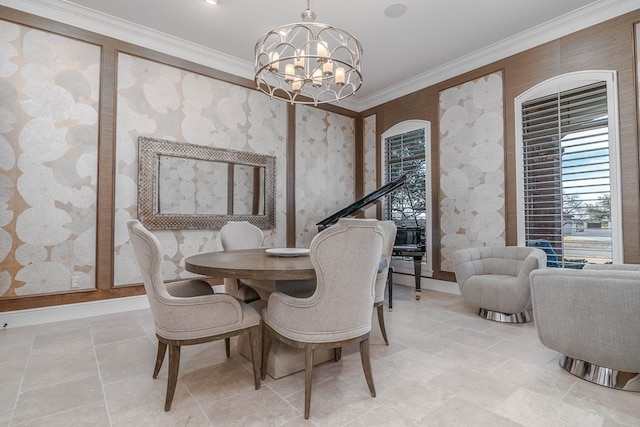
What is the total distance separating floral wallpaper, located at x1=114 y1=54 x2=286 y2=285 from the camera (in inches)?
148

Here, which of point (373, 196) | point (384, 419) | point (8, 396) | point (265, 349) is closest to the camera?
point (384, 419)

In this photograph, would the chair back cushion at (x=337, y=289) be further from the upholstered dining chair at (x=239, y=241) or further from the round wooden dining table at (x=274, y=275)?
the upholstered dining chair at (x=239, y=241)

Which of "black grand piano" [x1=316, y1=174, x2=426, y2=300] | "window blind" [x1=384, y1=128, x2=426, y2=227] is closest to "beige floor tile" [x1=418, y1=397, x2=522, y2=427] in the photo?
"black grand piano" [x1=316, y1=174, x2=426, y2=300]

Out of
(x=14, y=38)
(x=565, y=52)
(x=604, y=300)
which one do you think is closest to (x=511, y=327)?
(x=604, y=300)

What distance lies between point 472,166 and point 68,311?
5163 millimetres

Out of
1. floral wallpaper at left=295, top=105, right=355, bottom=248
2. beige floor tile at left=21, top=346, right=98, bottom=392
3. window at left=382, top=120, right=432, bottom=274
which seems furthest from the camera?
floral wallpaper at left=295, top=105, right=355, bottom=248

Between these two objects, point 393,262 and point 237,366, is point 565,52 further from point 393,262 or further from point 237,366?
point 237,366

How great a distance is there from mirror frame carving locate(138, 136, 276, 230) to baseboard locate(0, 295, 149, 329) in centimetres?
91

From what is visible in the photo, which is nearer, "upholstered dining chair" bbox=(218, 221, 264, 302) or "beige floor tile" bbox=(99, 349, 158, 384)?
"beige floor tile" bbox=(99, 349, 158, 384)

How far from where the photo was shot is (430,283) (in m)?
4.96

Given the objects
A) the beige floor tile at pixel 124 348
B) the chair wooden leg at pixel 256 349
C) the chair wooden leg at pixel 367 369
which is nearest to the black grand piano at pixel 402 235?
the chair wooden leg at pixel 367 369

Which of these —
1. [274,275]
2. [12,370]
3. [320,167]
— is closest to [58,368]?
[12,370]

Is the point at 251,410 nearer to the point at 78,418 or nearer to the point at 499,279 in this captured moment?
the point at 78,418

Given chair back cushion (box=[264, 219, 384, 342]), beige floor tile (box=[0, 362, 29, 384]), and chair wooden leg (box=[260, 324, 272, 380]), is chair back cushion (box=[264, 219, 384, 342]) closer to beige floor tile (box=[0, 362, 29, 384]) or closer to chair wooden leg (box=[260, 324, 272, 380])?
chair wooden leg (box=[260, 324, 272, 380])
